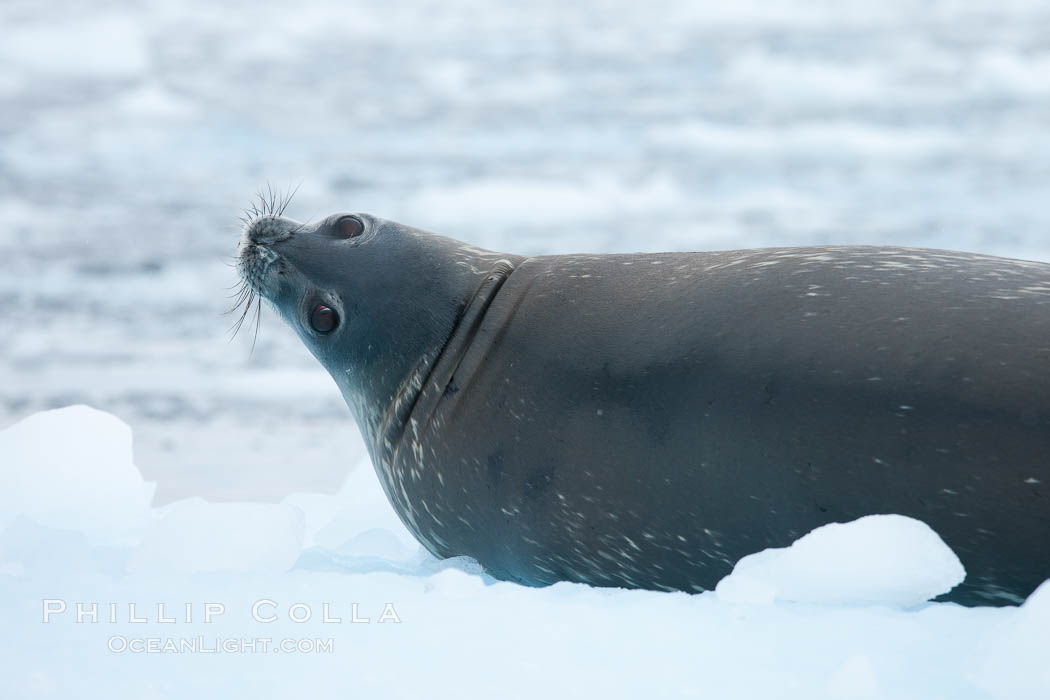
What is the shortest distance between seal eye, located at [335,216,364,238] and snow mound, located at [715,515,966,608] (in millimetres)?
1706

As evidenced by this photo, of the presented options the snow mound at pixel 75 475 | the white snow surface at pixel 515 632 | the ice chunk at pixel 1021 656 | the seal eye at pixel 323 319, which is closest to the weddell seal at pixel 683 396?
the seal eye at pixel 323 319

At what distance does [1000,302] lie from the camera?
2.34m

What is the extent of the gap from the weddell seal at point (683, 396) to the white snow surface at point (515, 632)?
0.13m

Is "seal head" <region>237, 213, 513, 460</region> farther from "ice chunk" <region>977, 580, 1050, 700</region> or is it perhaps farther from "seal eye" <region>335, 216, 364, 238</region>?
"ice chunk" <region>977, 580, 1050, 700</region>

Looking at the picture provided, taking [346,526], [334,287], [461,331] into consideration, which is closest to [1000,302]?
[461,331]

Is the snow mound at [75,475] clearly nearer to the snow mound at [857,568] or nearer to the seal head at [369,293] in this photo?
the seal head at [369,293]

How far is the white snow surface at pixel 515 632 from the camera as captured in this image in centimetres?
189

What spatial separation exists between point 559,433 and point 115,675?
115 cm

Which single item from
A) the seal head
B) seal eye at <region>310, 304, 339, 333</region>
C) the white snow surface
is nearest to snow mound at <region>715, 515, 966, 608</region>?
the white snow surface

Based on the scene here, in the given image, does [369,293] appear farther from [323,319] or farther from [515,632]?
[515,632]

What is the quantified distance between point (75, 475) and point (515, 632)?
2.14m

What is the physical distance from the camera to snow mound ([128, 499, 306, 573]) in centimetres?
306

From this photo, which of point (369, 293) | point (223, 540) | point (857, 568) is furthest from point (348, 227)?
point (857, 568)

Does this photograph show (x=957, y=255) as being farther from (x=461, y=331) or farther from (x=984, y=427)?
(x=461, y=331)
